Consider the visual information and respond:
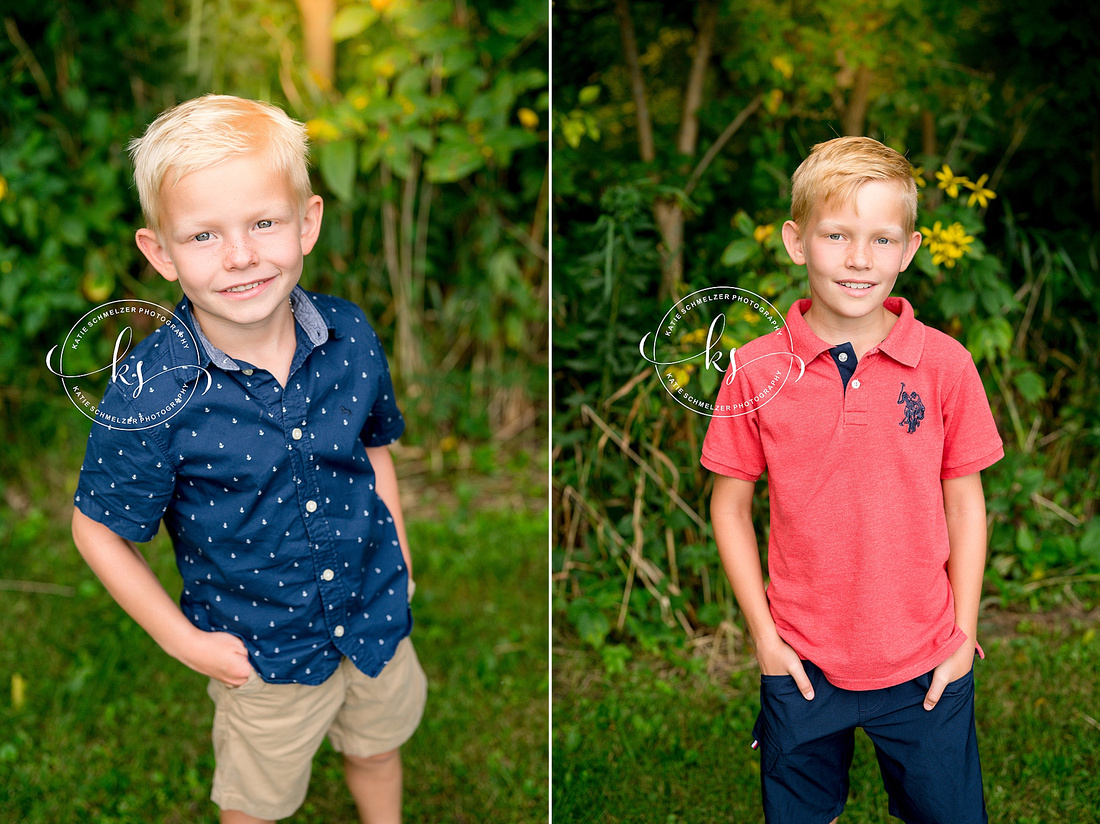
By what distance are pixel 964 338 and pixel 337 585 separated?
122 cm

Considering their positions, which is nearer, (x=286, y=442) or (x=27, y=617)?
(x=286, y=442)

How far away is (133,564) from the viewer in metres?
1.55

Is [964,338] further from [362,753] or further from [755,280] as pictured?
[362,753]

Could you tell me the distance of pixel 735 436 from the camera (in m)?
1.45

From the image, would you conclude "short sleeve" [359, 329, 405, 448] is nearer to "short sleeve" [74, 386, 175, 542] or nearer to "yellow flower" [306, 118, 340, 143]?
"short sleeve" [74, 386, 175, 542]

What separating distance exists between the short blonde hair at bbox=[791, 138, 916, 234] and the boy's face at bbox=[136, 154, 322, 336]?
2.65ft

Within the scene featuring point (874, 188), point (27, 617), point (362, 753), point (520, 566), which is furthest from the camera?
point (520, 566)

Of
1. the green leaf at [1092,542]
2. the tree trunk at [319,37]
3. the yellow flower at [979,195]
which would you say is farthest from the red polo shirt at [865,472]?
the tree trunk at [319,37]

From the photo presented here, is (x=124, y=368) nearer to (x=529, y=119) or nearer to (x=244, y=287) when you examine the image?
(x=244, y=287)

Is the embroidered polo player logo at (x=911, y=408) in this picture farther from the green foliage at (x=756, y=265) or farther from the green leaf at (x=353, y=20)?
the green leaf at (x=353, y=20)

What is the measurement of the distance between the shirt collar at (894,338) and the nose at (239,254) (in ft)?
2.77

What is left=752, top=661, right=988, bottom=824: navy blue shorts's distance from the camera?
1450 mm

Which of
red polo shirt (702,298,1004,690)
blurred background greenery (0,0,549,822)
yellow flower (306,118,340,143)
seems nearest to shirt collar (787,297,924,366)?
red polo shirt (702,298,1004,690)

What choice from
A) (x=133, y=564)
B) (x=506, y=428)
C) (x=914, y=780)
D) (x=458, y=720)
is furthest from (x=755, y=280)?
(x=506, y=428)
